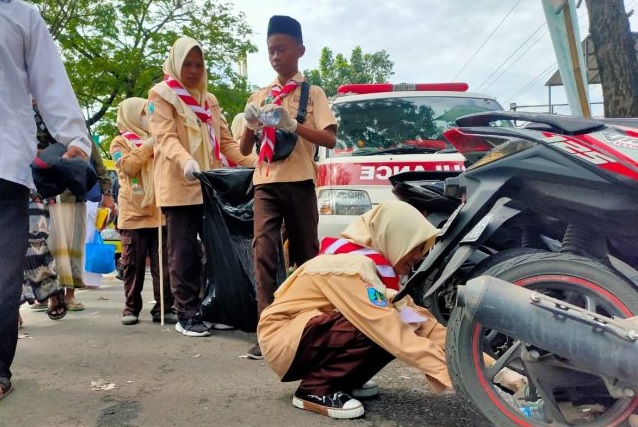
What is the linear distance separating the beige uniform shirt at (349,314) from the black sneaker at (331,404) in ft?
0.48

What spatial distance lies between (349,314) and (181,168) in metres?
2.06

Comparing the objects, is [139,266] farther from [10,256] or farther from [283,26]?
[283,26]

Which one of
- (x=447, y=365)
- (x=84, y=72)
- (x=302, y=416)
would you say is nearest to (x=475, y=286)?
(x=447, y=365)

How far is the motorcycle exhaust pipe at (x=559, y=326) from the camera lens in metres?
1.70

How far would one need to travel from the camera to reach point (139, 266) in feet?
15.8

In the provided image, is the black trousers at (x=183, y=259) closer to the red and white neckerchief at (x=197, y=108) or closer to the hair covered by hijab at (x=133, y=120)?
the red and white neckerchief at (x=197, y=108)

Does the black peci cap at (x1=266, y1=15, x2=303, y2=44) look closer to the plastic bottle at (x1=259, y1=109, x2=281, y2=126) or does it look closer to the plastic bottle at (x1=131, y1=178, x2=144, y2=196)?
the plastic bottle at (x1=259, y1=109, x2=281, y2=126)

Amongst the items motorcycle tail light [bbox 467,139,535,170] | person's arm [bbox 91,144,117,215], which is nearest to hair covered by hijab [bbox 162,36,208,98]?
person's arm [bbox 91,144,117,215]

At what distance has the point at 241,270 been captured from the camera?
396 cm

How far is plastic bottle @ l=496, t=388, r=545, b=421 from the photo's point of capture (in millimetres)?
1958

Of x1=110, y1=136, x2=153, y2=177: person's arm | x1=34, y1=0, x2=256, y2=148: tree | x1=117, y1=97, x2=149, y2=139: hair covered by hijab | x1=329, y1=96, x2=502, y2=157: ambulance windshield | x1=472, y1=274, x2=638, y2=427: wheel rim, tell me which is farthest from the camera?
x1=34, y1=0, x2=256, y2=148: tree

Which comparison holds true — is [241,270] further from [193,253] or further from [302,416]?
[302,416]

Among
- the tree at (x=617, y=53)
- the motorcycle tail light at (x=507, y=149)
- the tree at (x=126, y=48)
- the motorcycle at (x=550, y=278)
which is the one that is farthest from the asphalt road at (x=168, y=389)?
the tree at (x=126, y=48)

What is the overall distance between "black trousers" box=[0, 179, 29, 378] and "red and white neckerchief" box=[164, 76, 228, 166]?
165cm
